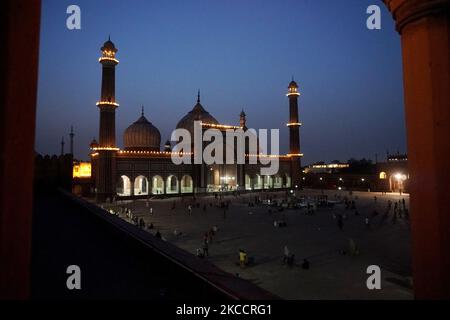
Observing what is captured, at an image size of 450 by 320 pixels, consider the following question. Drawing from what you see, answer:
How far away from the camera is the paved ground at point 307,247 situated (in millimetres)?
10062

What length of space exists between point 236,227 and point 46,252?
16738mm

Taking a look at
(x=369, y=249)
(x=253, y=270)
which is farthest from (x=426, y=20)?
(x=369, y=249)

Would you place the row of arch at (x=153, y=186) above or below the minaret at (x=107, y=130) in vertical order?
below

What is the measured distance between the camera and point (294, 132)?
56125mm

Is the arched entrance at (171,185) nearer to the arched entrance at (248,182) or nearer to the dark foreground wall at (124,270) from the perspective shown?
the arched entrance at (248,182)

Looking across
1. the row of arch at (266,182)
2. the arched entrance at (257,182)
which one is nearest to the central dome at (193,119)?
the row of arch at (266,182)

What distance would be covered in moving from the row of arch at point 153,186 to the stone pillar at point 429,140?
38.2 m

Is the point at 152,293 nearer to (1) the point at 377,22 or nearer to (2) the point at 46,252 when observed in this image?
(2) the point at 46,252

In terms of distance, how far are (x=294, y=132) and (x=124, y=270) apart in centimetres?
5448

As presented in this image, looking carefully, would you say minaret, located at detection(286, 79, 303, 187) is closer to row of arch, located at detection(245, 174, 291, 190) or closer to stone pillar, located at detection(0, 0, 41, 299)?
row of arch, located at detection(245, 174, 291, 190)

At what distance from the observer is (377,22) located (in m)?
5.05

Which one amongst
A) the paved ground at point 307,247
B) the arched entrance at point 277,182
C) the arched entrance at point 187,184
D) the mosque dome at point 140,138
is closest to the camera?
the paved ground at point 307,247

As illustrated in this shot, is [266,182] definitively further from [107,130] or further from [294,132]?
[107,130]
